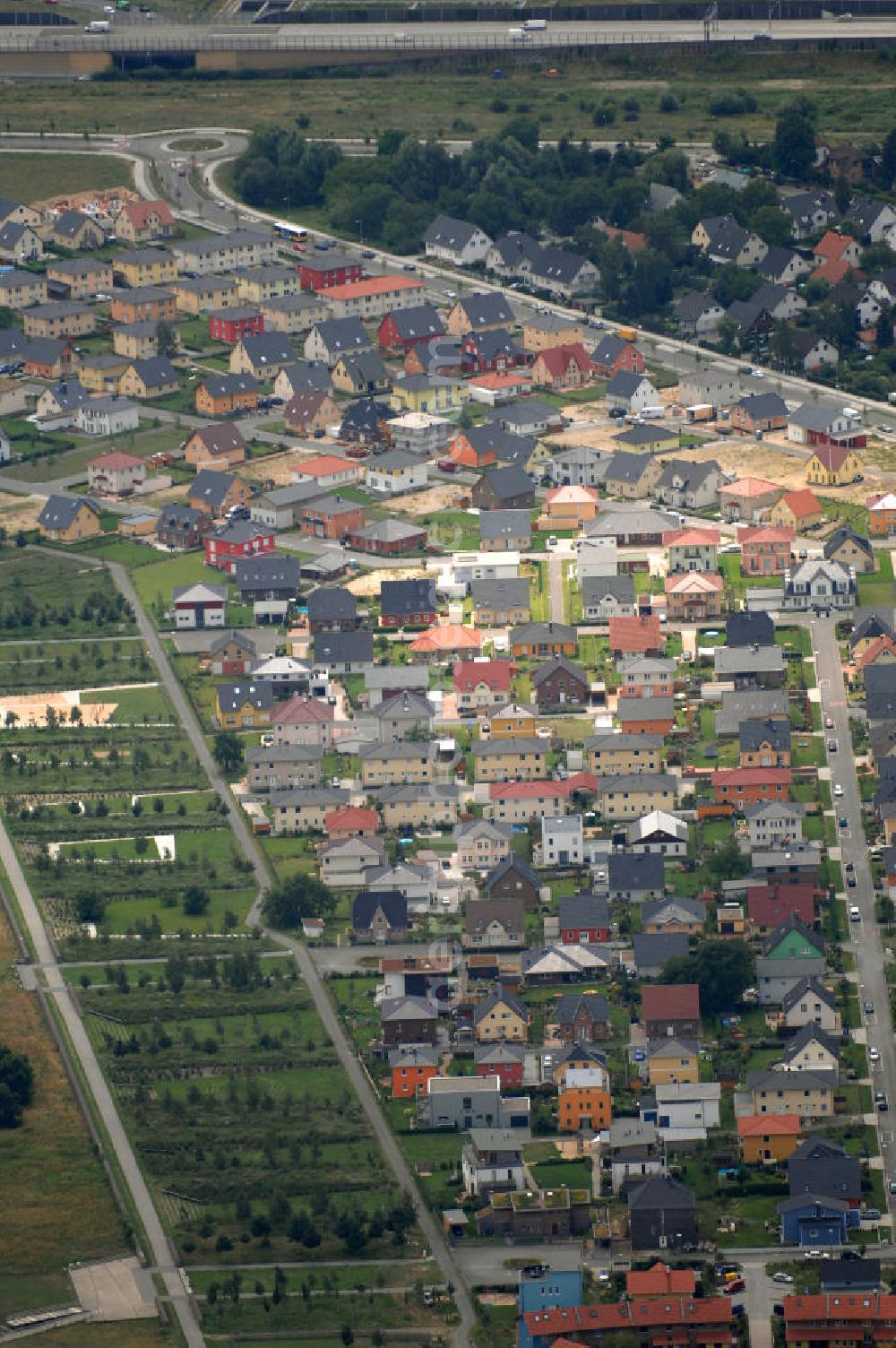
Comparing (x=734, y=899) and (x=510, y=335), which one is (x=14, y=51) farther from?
(x=734, y=899)

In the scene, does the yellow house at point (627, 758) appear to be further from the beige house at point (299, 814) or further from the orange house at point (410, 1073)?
the orange house at point (410, 1073)

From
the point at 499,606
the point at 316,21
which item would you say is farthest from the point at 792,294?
the point at 316,21

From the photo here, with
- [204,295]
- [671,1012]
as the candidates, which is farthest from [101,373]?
[671,1012]

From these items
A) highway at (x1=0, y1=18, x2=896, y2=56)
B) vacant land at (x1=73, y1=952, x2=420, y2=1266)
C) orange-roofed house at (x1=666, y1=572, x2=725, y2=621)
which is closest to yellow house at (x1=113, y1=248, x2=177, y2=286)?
highway at (x1=0, y1=18, x2=896, y2=56)

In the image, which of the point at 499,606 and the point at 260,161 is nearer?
the point at 499,606

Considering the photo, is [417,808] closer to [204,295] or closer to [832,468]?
[832,468]

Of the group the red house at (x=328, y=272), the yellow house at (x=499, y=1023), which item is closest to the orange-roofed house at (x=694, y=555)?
the yellow house at (x=499, y=1023)
